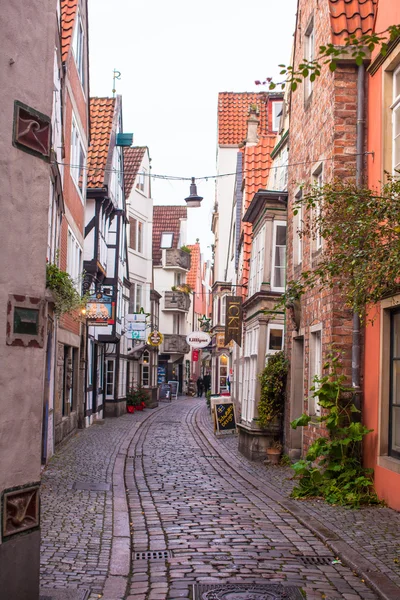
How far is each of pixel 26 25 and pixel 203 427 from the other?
21.2 metres

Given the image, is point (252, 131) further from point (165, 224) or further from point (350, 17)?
point (165, 224)

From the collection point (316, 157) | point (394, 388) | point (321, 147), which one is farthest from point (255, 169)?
point (394, 388)

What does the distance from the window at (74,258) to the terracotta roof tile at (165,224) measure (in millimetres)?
37353

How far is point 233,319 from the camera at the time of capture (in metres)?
21.7

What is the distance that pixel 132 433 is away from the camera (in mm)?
22781

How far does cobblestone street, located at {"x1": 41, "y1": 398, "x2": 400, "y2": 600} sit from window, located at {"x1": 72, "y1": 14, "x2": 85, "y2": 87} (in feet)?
32.8

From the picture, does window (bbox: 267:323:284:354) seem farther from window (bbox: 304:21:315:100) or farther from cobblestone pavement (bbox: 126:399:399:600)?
window (bbox: 304:21:315:100)

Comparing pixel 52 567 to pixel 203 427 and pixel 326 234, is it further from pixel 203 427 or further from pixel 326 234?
pixel 203 427

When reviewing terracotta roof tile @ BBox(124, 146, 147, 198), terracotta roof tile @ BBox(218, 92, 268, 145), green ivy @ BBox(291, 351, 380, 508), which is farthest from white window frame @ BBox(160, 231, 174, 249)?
green ivy @ BBox(291, 351, 380, 508)

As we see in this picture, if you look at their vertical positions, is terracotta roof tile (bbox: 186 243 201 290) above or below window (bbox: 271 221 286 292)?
above

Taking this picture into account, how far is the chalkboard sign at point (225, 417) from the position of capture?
866 inches

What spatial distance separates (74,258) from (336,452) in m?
11.1

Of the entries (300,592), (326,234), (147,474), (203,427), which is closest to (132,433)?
(203,427)

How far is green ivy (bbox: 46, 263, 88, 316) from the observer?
41.8 ft
